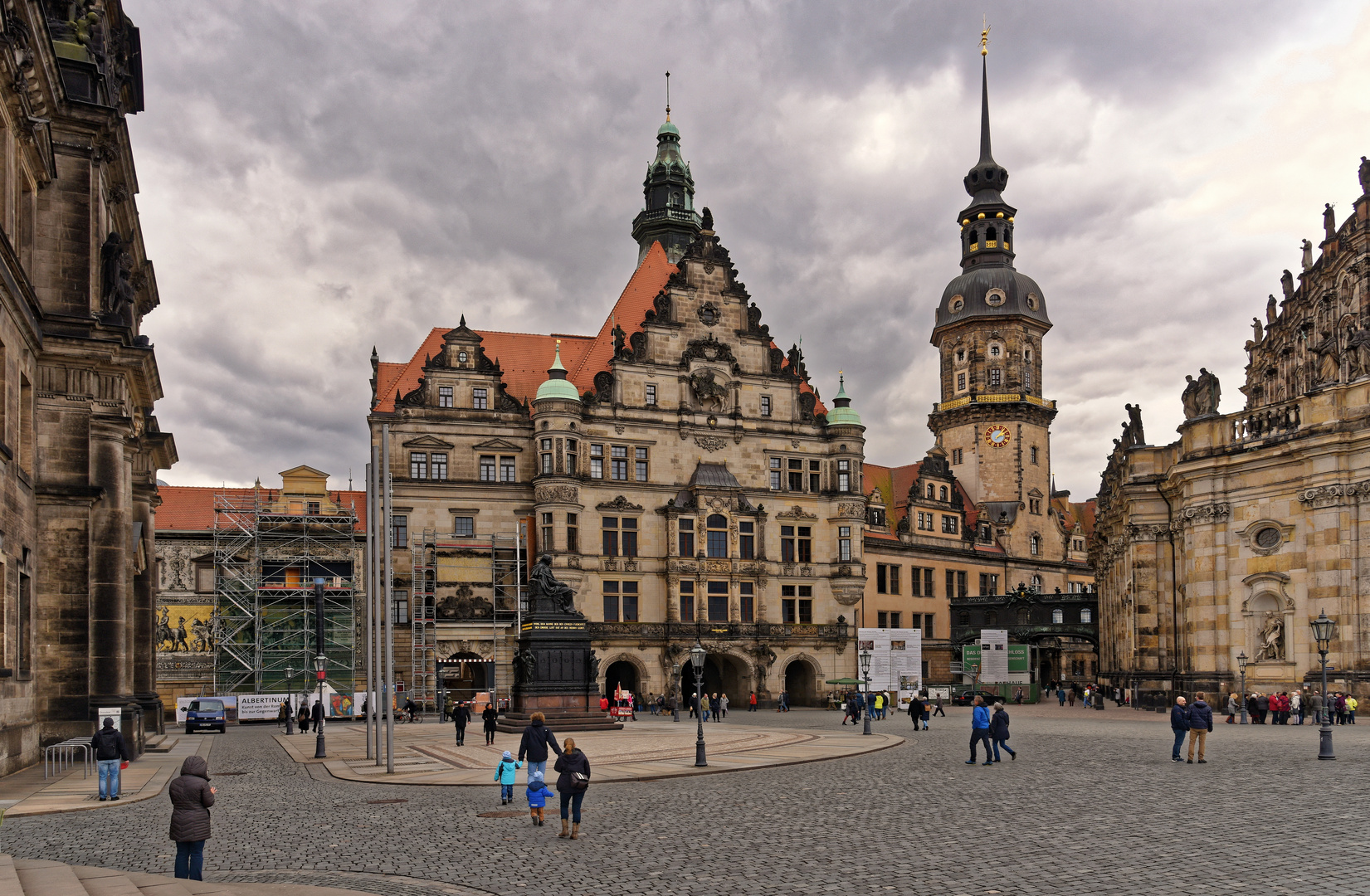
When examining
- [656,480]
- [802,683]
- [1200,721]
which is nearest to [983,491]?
[802,683]

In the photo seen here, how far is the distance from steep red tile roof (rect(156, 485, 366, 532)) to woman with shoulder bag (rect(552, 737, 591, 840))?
4676cm

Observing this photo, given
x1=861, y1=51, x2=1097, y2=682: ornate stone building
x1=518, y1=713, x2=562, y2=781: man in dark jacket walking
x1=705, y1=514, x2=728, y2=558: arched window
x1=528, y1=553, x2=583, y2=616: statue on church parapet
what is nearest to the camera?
x1=518, y1=713, x2=562, y2=781: man in dark jacket walking

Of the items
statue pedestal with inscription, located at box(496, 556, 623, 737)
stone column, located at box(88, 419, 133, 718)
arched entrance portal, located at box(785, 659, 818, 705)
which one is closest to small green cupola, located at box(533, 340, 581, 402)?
arched entrance portal, located at box(785, 659, 818, 705)

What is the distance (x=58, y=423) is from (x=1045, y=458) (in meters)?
76.2

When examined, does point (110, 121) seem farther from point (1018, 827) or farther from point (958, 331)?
point (958, 331)

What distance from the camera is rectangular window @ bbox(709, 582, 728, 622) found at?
63688 mm

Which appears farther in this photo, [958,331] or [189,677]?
[958,331]

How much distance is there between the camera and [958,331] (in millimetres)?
91688

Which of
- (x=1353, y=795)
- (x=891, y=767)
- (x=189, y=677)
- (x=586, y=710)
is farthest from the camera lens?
(x=189, y=677)

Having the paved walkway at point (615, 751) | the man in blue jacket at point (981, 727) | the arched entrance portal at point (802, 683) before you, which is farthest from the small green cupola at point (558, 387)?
the man in blue jacket at point (981, 727)

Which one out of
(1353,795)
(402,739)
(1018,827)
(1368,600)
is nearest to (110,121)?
(402,739)

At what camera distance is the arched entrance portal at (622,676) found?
6356 cm

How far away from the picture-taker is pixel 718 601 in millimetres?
63938

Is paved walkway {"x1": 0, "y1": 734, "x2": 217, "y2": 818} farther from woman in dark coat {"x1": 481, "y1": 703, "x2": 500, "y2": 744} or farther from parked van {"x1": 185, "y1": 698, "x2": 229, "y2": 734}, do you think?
parked van {"x1": 185, "y1": 698, "x2": 229, "y2": 734}
